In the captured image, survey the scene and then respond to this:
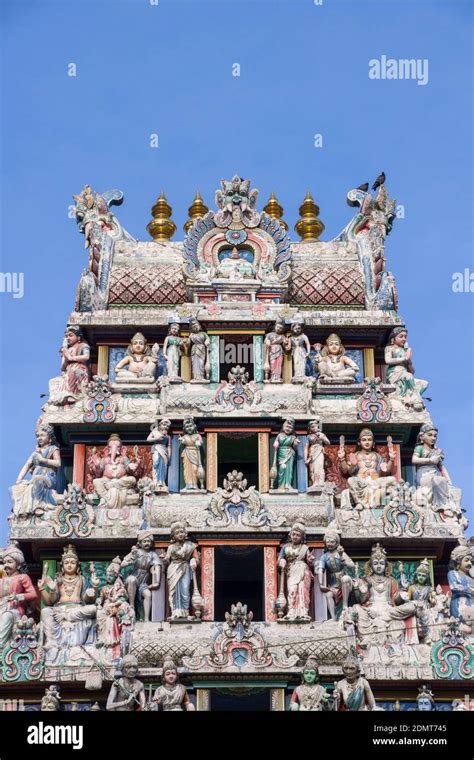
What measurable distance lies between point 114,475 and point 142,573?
333 cm

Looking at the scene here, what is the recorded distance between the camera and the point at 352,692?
31.2 metres

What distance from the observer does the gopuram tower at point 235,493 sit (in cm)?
3291

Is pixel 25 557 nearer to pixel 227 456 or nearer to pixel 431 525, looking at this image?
pixel 227 456

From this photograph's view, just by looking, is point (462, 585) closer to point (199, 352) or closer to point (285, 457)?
point (285, 457)

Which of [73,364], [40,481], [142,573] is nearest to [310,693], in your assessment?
[142,573]

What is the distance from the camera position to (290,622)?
33281mm

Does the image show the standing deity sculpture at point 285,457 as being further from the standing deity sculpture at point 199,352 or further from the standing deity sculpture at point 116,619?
the standing deity sculpture at point 116,619

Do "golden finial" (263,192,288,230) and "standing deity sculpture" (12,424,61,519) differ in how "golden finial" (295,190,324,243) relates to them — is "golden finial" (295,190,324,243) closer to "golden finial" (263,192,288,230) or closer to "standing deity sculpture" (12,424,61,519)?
"golden finial" (263,192,288,230)

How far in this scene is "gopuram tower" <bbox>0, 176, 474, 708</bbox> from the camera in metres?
32.9

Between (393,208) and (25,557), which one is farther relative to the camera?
(393,208)

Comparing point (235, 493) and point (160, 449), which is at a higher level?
point (160, 449)
